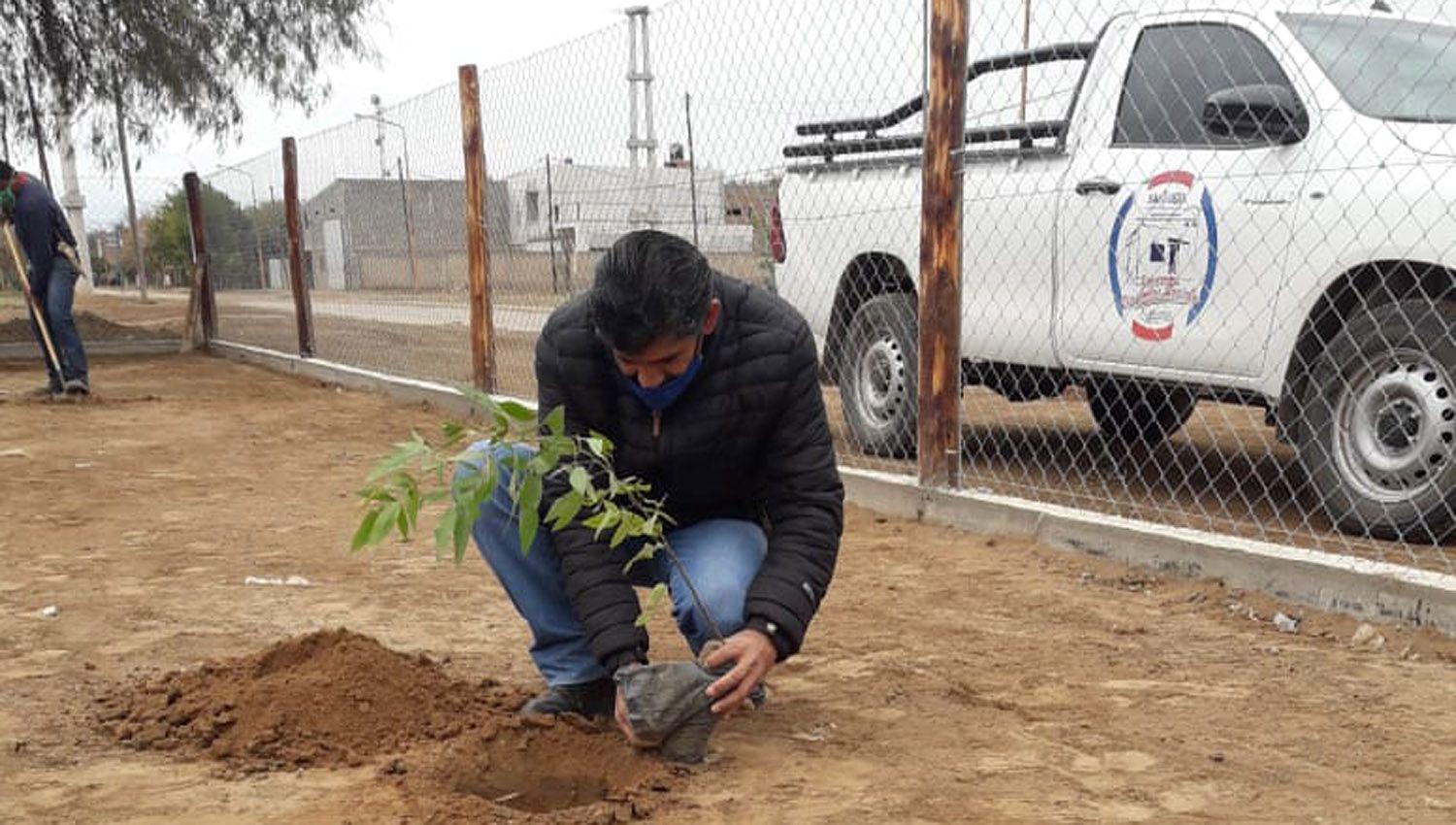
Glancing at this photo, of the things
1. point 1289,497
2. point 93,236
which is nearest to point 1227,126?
point 1289,497

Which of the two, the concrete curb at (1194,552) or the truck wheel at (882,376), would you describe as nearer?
the concrete curb at (1194,552)

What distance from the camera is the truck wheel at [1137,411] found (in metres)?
5.52

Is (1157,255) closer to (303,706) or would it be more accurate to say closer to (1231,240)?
(1231,240)

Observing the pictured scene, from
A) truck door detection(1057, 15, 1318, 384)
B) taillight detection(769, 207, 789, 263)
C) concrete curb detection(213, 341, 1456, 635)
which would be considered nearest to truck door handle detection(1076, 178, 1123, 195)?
truck door detection(1057, 15, 1318, 384)

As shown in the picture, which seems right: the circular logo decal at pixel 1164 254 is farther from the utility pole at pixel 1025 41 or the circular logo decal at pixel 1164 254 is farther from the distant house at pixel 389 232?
the distant house at pixel 389 232

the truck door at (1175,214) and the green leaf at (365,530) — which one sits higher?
the truck door at (1175,214)

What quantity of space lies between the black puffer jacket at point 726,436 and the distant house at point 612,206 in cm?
351

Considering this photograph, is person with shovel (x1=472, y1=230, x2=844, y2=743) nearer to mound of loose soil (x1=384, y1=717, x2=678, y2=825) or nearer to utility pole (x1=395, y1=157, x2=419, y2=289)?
mound of loose soil (x1=384, y1=717, x2=678, y2=825)

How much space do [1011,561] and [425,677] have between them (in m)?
2.25

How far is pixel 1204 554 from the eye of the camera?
405 centimetres

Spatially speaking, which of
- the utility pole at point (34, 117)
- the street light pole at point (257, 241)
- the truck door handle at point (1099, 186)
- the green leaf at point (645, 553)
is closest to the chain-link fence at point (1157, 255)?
the truck door handle at point (1099, 186)

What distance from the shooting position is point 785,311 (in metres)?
2.79

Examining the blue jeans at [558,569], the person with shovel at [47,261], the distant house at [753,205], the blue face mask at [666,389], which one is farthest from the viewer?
the person with shovel at [47,261]

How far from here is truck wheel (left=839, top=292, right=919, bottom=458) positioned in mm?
5852
